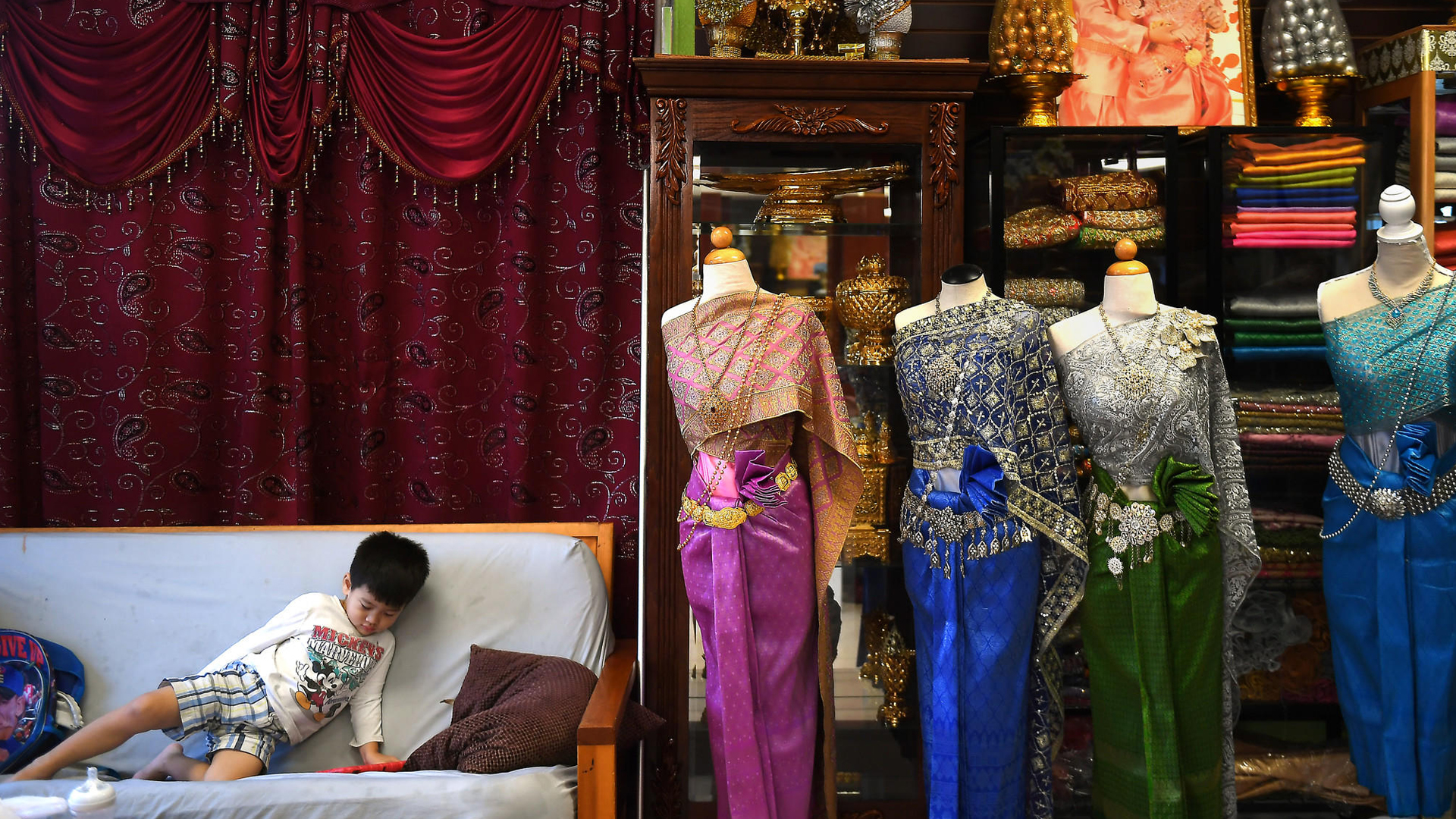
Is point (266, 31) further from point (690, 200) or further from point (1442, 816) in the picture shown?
point (1442, 816)

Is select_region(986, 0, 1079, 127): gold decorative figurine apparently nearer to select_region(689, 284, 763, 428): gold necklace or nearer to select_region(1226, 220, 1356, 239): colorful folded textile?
select_region(1226, 220, 1356, 239): colorful folded textile

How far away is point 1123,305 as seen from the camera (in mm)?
2211

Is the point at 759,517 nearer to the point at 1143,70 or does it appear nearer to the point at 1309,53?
the point at 1143,70

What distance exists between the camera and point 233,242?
267 centimetres

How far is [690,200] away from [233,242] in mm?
1271

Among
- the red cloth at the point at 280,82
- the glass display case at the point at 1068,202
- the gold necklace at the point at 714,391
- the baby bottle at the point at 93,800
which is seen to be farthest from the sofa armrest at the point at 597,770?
the red cloth at the point at 280,82

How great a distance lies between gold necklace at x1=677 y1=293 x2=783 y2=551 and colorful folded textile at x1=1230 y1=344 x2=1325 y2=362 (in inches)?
48.5

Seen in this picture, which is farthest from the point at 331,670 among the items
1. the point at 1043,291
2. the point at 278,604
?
the point at 1043,291

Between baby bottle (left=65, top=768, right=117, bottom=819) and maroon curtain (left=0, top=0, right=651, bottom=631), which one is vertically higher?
maroon curtain (left=0, top=0, right=651, bottom=631)

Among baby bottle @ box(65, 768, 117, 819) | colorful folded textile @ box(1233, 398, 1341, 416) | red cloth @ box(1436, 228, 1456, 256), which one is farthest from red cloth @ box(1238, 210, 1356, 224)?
baby bottle @ box(65, 768, 117, 819)

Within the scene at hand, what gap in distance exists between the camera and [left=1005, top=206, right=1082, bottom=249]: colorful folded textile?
2465mm

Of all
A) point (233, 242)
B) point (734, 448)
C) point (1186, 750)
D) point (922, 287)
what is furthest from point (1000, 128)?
point (233, 242)

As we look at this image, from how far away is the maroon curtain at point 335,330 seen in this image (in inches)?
103

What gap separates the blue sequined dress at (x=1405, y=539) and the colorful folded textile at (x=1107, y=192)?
520 millimetres
